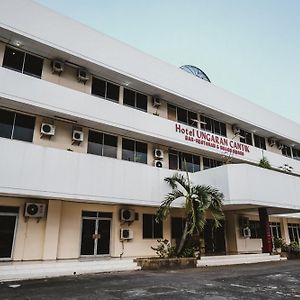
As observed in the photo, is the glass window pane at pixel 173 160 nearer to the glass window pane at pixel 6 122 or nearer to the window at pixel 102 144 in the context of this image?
the window at pixel 102 144

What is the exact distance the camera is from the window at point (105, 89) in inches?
575

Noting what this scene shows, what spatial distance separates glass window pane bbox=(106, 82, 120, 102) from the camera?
49.2ft

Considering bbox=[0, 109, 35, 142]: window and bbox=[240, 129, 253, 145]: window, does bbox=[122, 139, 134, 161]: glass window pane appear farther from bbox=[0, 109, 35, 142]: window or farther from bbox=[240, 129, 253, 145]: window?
bbox=[240, 129, 253, 145]: window

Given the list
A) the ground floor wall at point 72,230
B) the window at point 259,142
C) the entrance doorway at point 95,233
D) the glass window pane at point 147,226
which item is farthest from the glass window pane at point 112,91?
the window at point 259,142

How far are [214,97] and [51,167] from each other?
453 inches

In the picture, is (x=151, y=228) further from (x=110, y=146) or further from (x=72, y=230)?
(x=110, y=146)

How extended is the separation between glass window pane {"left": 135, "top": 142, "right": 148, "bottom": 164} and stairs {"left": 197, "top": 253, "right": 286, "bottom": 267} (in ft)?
18.5

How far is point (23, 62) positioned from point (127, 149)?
6194mm

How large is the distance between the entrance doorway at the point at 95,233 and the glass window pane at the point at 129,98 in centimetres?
589

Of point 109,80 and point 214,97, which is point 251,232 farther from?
point 109,80

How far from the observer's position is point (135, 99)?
1591 centimetres

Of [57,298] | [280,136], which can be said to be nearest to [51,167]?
[57,298]

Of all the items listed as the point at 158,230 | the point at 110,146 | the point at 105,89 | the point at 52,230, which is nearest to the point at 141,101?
the point at 105,89

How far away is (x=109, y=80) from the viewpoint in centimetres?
1501
